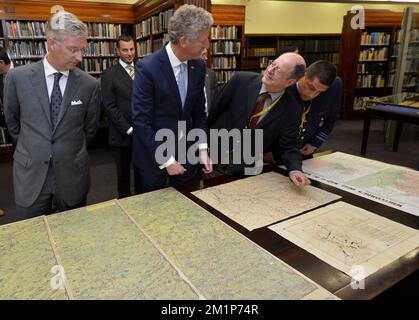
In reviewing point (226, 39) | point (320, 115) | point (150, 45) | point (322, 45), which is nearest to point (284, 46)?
point (322, 45)

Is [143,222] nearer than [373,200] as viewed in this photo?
Yes

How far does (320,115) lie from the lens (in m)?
2.41

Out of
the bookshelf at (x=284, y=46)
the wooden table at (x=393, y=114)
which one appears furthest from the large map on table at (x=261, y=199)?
the bookshelf at (x=284, y=46)

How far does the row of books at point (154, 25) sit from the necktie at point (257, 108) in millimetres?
3251

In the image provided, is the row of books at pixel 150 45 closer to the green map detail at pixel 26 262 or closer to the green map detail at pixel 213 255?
the green map detail at pixel 213 255

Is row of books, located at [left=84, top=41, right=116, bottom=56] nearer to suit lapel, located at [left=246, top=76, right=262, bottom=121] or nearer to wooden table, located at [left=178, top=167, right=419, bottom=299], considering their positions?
suit lapel, located at [left=246, top=76, right=262, bottom=121]

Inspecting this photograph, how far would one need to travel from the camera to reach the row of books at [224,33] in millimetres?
7043

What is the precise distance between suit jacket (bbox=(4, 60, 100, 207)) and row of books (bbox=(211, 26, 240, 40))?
5719mm
